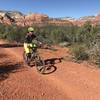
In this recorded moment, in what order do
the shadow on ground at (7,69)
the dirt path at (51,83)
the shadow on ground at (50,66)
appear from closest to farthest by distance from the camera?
1. the dirt path at (51,83)
2. the shadow on ground at (7,69)
3. the shadow on ground at (50,66)

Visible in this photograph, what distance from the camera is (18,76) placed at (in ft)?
32.1

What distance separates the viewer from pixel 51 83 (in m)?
9.16

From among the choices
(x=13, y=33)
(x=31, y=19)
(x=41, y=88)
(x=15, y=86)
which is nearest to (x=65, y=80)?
(x=41, y=88)

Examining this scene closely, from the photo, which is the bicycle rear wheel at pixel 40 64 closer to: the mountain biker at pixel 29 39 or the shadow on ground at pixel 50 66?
the shadow on ground at pixel 50 66

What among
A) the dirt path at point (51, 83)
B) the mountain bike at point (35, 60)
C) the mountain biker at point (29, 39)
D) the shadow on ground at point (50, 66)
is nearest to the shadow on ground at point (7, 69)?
the dirt path at point (51, 83)

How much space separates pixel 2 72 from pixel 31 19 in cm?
9184

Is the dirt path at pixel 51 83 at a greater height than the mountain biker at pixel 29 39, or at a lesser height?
lesser

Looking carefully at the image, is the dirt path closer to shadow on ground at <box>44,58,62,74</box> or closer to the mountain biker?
shadow on ground at <box>44,58,62,74</box>

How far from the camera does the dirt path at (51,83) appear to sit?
7949mm

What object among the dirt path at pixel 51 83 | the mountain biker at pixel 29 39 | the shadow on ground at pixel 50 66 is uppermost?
the mountain biker at pixel 29 39

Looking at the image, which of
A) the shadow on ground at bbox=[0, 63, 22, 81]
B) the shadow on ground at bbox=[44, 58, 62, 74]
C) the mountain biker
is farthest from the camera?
the mountain biker

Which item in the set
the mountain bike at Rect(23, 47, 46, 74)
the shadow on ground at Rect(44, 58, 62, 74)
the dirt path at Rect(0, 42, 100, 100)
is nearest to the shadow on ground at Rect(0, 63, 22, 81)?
the dirt path at Rect(0, 42, 100, 100)

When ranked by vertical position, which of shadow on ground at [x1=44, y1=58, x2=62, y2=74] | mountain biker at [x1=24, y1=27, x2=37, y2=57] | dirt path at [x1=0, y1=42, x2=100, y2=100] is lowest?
shadow on ground at [x1=44, y1=58, x2=62, y2=74]

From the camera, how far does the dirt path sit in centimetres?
795
